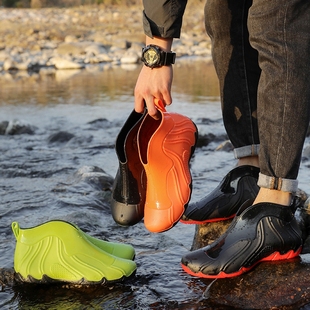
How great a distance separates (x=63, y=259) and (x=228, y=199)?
77cm

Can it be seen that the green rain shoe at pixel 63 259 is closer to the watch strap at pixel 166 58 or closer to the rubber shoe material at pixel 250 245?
the rubber shoe material at pixel 250 245

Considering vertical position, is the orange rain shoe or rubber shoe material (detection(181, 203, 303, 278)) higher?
the orange rain shoe

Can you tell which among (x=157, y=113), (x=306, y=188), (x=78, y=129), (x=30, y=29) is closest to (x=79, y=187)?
(x=306, y=188)

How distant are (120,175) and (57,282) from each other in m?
0.45

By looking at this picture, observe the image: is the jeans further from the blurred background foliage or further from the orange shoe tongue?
the blurred background foliage

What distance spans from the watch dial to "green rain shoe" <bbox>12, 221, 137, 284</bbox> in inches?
26.4

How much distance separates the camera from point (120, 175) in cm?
221

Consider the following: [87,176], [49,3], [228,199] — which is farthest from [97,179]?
[49,3]

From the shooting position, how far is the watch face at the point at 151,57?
2053 millimetres

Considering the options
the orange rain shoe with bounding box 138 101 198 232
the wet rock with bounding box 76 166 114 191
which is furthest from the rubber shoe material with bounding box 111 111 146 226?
the wet rock with bounding box 76 166 114 191

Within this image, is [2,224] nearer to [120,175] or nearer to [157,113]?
[120,175]

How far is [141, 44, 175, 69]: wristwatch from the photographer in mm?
2051

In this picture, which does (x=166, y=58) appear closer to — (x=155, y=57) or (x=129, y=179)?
(x=155, y=57)

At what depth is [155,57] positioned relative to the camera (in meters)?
2.06
